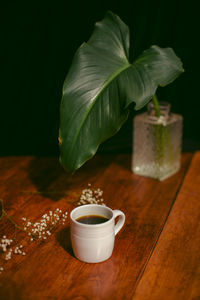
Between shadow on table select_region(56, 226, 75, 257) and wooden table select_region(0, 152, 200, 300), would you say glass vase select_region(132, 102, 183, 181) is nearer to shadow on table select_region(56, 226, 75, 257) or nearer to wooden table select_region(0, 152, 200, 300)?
wooden table select_region(0, 152, 200, 300)

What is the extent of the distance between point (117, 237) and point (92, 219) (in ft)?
0.38

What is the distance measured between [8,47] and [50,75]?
0.20 meters

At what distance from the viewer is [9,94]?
1.61 meters

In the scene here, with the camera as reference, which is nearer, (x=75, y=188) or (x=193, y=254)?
(x=193, y=254)

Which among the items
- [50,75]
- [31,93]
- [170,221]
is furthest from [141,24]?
[170,221]

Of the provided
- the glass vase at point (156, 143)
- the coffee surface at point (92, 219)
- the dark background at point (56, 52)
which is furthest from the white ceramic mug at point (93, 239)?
the dark background at point (56, 52)

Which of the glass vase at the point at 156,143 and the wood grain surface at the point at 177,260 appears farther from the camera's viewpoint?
the glass vase at the point at 156,143

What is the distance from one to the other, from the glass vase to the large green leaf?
0.25 meters

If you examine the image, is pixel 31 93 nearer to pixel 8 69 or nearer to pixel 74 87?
pixel 8 69

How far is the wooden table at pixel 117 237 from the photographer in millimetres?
760

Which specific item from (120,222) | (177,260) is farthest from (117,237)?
(177,260)

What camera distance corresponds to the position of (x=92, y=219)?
2.86 feet

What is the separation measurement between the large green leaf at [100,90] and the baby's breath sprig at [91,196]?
0.19m

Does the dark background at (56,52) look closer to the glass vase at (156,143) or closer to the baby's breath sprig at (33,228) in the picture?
the glass vase at (156,143)
